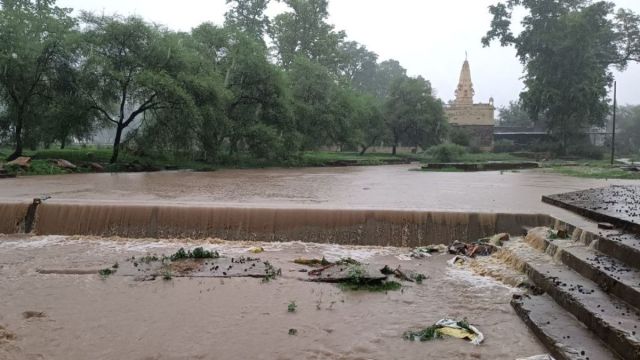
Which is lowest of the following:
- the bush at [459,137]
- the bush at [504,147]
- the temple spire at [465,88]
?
the bush at [504,147]

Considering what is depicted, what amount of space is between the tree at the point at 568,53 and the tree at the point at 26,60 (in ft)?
118

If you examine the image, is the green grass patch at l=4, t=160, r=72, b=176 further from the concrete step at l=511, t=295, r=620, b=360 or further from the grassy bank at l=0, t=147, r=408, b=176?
the concrete step at l=511, t=295, r=620, b=360

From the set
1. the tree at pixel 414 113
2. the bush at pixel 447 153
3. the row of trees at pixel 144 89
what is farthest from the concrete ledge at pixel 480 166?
the tree at pixel 414 113

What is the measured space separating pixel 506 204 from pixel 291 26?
140 ft

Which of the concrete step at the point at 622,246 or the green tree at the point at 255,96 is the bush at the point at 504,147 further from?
the concrete step at the point at 622,246

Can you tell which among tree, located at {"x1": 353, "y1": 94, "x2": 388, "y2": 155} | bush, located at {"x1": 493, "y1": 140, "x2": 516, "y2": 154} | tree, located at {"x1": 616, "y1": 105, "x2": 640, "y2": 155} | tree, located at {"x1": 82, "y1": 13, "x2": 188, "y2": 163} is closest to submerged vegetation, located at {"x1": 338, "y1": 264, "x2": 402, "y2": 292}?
tree, located at {"x1": 82, "y1": 13, "x2": 188, "y2": 163}

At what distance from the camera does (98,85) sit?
2225cm

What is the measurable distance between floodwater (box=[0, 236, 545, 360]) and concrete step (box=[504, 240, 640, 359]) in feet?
1.56

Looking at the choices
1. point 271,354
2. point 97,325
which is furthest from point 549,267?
point 97,325

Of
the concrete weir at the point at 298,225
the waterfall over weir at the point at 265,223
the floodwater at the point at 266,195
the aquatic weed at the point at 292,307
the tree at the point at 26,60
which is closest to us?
the aquatic weed at the point at 292,307

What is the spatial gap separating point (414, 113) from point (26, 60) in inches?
1274

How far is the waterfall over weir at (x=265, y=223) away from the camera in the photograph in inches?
360

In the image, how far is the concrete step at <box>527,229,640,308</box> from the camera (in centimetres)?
A: 497

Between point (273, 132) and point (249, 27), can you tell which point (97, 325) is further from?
point (249, 27)
